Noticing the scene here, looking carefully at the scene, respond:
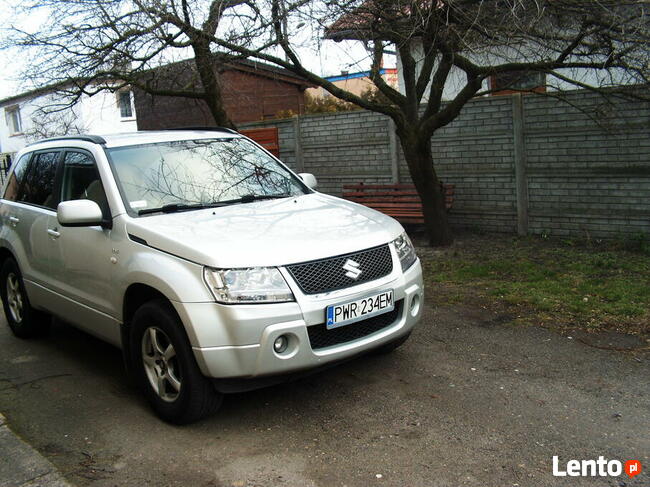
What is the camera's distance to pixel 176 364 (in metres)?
4.29

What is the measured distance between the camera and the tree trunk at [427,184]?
9.36 meters

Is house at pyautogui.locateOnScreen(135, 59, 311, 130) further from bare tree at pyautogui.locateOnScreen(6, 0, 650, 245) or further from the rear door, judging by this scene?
the rear door

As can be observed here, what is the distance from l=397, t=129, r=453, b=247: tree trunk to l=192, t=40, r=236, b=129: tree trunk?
2836 millimetres

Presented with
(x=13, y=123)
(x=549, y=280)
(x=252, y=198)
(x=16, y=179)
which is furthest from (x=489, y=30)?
(x=13, y=123)

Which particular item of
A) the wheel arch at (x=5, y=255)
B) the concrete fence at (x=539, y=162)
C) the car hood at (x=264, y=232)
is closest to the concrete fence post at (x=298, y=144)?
the concrete fence at (x=539, y=162)

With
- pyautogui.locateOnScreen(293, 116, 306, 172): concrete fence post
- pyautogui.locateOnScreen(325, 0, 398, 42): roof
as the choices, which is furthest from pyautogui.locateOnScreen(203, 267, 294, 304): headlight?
pyautogui.locateOnScreen(293, 116, 306, 172): concrete fence post

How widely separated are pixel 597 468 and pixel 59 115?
11.1m

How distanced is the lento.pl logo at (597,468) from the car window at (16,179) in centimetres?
525

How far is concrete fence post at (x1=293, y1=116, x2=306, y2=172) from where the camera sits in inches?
512

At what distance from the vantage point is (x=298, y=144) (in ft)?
42.7

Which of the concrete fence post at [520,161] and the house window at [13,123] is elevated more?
the house window at [13,123]

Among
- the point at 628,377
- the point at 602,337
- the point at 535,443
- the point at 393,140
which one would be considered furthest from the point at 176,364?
the point at 393,140

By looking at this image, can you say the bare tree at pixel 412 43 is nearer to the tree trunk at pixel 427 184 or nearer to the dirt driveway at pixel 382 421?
the tree trunk at pixel 427 184

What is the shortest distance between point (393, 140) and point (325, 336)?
7628mm
